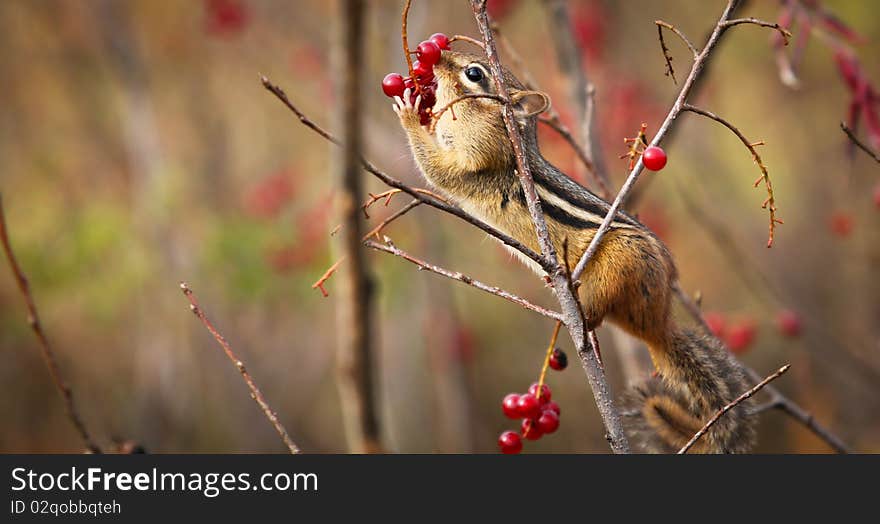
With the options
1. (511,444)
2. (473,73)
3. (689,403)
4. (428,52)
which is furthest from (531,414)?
(473,73)

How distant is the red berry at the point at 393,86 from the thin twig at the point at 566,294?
296 mm

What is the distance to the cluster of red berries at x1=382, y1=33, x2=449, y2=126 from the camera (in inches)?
71.9

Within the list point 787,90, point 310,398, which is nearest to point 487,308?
point 310,398

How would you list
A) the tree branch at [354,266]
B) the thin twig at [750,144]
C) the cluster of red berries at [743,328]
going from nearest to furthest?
1. the tree branch at [354,266]
2. the thin twig at [750,144]
3. the cluster of red berries at [743,328]

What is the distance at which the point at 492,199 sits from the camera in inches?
101

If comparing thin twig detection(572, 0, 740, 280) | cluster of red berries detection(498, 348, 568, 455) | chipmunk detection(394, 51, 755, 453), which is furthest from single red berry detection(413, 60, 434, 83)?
cluster of red berries detection(498, 348, 568, 455)

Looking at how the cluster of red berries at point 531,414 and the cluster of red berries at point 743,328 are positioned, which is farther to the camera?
the cluster of red berries at point 743,328

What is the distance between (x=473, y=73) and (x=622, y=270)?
85 cm

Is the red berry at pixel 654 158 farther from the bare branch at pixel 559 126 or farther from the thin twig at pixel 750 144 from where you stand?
the bare branch at pixel 559 126

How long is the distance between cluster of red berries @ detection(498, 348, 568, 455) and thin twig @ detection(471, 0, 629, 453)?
269 millimetres

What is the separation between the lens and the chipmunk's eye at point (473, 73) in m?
2.65

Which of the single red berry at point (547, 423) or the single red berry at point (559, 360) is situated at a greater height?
the single red berry at point (559, 360)

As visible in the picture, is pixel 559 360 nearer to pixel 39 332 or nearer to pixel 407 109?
pixel 407 109

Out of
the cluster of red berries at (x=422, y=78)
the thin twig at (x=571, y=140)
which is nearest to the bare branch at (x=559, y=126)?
the thin twig at (x=571, y=140)
